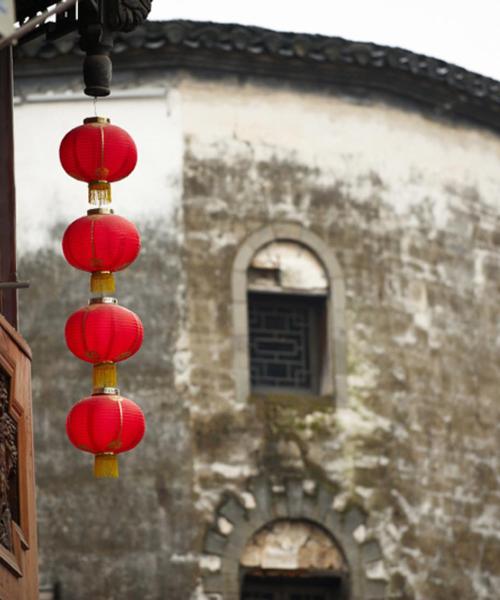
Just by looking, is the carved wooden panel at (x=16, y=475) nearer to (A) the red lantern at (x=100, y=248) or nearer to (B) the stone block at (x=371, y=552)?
(A) the red lantern at (x=100, y=248)

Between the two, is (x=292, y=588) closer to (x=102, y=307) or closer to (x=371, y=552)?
(x=371, y=552)

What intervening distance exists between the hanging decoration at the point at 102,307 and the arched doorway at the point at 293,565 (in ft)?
Result: 29.0

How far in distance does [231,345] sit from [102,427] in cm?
933

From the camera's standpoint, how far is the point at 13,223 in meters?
13.8

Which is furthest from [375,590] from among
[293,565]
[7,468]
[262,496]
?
[7,468]

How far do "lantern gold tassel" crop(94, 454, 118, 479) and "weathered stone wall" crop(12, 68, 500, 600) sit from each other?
861 centimetres

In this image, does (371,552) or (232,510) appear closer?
(232,510)

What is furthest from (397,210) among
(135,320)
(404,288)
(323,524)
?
(135,320)

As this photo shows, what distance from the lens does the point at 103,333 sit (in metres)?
13.6

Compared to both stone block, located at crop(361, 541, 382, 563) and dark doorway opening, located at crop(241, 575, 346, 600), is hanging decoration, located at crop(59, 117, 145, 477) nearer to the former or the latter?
dark doorway opening, located at crop(241, 575, 346, 600)

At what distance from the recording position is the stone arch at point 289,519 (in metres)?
22.4

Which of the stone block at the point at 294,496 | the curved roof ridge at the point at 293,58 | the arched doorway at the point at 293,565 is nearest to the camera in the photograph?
the arched doorway at the point at 293,565

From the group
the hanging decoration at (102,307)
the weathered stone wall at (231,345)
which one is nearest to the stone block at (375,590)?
the weathered stone wall at (231,345)

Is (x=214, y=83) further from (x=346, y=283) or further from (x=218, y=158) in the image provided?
(x=346, y=283)
